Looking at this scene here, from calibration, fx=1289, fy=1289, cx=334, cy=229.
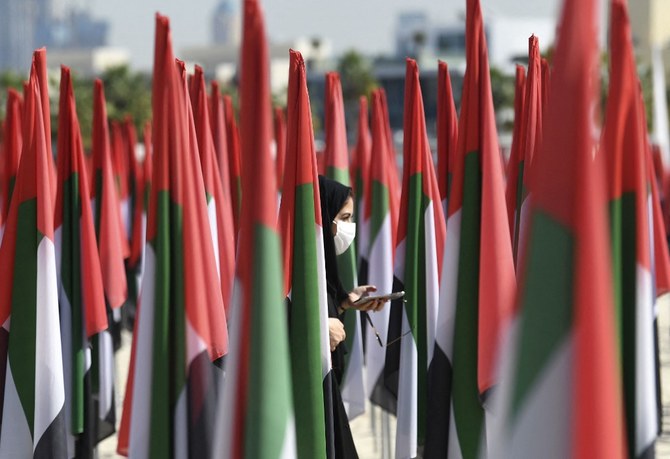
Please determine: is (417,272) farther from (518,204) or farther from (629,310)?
(629,310)

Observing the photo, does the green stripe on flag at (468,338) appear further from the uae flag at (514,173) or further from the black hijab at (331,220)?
the uae flag at (514,173)

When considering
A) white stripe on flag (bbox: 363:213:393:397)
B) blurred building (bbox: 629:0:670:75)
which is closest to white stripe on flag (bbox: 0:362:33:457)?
white stripe on flag (bbox: 363:213:393:397)

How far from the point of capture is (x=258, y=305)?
3.04 m

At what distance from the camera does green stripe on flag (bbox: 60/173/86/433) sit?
5.33 meters

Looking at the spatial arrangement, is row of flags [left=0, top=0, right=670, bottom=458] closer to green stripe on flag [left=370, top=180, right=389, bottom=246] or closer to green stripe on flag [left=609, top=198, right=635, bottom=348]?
green stripe on flag [left=609, top=198, right=635, bottom=348]

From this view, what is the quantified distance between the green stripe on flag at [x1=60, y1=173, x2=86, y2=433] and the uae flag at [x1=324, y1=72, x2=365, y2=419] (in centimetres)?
188

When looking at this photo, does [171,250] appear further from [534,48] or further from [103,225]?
[103,225]

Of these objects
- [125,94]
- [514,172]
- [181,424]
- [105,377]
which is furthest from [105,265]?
[125,94]

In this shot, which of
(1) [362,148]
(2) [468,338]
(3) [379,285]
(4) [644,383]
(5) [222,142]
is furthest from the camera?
(1) [362,148]

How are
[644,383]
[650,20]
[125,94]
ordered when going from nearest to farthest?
[644,383], [125,94], [650,20]

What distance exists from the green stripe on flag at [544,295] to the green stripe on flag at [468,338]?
54.3 inches

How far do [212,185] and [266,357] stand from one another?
10.4ft

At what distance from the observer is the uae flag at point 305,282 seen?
3.95 m

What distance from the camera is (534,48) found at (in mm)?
5070
